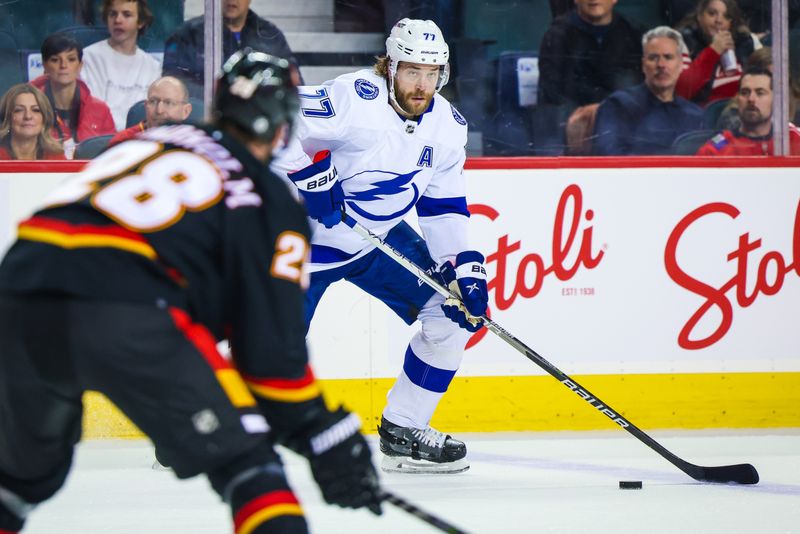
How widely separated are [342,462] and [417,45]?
7.33 ft

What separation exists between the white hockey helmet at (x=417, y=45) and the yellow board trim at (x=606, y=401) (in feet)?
4.32

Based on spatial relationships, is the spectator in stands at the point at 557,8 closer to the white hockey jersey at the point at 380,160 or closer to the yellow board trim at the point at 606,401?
the white hockey jersey at the point at 380,160

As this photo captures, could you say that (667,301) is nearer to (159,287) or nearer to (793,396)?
(793,396)

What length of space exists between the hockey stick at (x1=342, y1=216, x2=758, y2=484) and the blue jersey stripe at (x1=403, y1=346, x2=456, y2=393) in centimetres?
23

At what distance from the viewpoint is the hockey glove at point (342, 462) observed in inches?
75.5

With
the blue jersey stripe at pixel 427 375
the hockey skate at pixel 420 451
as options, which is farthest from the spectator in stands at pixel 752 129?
the hockey skate at pixel 420 451

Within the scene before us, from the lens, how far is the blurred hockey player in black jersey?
180 centimetres

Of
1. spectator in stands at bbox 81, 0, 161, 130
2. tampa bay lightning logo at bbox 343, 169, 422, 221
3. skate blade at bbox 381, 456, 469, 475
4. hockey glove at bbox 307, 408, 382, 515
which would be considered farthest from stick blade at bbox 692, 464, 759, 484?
spectator in stands at bbox 81, 0, 161, 130

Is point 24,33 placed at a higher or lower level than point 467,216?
higher

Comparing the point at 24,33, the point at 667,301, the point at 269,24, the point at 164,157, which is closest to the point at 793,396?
the point at 667,301

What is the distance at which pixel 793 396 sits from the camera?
4.88m

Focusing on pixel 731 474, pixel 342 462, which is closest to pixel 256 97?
pixel 342 462

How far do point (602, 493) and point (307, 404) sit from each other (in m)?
1.96

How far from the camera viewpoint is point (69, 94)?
4758mm
